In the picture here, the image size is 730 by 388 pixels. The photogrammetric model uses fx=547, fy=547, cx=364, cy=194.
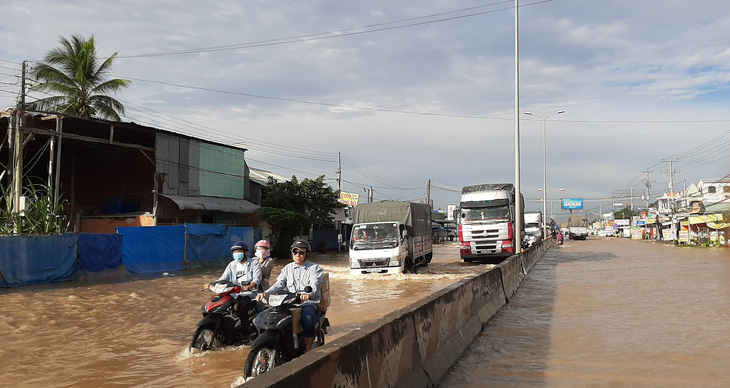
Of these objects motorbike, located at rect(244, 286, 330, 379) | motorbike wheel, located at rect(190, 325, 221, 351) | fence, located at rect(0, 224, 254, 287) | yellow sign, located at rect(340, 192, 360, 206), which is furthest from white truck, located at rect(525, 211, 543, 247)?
motorbike, located at rect(244, 286, 330, 379)

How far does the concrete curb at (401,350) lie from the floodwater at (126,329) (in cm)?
204

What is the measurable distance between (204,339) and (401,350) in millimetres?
3363

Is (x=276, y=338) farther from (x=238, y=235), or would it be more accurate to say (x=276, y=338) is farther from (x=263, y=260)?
(x=238, y=235)

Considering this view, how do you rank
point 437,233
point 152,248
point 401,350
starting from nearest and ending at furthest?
1. point 401,350
2. point 152,248
3. point 437,233

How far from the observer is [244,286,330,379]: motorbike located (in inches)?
207

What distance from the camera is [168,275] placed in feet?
64.4

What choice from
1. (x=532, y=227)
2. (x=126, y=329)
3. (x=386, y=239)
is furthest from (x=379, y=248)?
(x=532, y=227)

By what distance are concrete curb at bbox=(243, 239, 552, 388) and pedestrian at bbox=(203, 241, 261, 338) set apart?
245cm

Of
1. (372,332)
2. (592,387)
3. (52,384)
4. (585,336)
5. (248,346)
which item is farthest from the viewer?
(585,336)

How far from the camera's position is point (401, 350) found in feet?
15.7

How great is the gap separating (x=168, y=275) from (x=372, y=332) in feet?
56.1

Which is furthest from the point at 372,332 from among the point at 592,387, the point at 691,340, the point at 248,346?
the point at 691,340

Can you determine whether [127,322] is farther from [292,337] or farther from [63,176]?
[63,176]

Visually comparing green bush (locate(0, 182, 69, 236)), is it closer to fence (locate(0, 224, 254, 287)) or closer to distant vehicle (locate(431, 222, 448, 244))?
fence (locate(0, 224, 254, 287))
